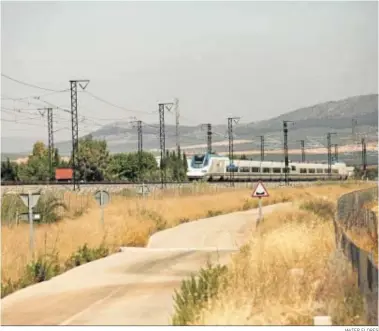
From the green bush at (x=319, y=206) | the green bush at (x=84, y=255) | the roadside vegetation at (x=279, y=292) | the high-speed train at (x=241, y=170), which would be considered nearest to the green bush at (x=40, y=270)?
the green bush at (x=84, y=255)

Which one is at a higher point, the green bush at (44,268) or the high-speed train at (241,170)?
the high-speed train at (241,170)

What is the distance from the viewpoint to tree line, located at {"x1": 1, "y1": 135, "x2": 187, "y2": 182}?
67188mm

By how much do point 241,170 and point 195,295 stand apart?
60.6m

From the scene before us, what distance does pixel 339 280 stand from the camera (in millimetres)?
13406

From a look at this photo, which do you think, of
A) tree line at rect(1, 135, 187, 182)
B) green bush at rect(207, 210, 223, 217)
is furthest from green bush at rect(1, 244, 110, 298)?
tree line at rect(1, 135, 187, 182)

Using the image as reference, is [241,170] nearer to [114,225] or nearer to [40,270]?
[114,225]

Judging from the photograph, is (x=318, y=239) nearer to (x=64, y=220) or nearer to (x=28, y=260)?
(x=28, y=260)

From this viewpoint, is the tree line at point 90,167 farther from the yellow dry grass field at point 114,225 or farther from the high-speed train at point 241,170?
the yellow dry grass field at point 114,225

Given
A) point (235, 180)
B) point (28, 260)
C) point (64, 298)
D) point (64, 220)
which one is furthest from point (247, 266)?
point (235, 180)

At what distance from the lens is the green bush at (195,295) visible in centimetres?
1223

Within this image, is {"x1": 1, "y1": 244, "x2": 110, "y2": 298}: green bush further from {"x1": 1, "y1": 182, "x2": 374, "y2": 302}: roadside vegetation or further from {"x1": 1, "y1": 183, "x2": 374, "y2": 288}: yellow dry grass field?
{"x1": 1, "y1": 183, "x2": 374, "y2": 288}: yellow dry grass field

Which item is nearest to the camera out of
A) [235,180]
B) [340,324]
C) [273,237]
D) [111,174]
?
[340,324]

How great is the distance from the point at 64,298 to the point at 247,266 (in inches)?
151

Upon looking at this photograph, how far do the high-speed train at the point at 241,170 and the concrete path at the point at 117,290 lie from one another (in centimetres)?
4153
